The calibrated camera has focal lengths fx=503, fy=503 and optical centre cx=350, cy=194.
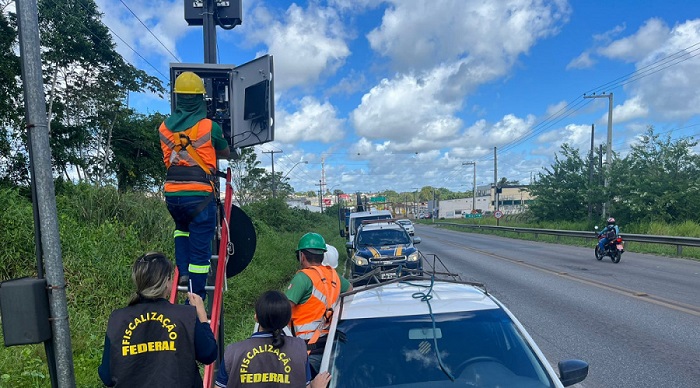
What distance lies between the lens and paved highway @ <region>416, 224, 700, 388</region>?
6176 mm

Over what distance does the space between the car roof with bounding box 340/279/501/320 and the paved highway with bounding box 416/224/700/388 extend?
8.83 ft

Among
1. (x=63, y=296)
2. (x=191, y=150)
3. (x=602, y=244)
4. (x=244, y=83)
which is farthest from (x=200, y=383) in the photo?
(x=602, y=244)

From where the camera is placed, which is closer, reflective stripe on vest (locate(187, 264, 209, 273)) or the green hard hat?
reflective stripe on vest (locate(187, 264, 209, 273))

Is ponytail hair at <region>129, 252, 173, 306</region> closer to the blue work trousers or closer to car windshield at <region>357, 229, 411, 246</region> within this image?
the blue work trousers

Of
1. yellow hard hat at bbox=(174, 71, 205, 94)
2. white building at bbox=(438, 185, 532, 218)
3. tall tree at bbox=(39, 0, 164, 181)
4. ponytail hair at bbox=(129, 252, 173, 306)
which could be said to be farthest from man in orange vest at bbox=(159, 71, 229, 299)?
white building at bbox=(438, 185, 532, 218)

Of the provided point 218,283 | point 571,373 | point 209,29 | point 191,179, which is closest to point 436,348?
point 571,373

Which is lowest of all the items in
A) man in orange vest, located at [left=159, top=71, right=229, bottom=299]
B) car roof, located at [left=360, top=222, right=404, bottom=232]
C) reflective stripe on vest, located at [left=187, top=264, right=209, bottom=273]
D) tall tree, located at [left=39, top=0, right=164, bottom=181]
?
car roof, located at [left=360, top=222, right=404, bottom=232]

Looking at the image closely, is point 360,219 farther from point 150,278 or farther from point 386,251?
point 150,278

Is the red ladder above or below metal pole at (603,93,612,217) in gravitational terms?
below

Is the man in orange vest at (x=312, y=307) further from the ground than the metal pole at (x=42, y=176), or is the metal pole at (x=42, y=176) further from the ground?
the metal pole at (x=42, y=176)

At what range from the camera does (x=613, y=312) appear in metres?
9.34

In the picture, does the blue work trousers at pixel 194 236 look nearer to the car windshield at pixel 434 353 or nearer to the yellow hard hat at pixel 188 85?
the yellow hard hat at pixel 188 85

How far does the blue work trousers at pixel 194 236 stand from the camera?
3.61m

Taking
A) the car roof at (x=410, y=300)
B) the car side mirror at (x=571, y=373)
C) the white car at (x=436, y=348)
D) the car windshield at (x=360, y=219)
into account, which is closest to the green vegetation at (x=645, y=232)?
the car windshield at (x=360, y=219)
